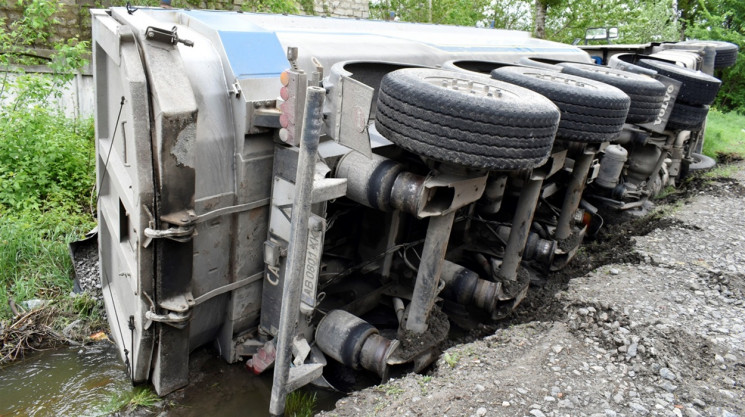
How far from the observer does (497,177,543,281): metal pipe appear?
375cm

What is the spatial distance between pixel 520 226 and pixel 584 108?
3.09ft

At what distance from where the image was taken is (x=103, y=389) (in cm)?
315

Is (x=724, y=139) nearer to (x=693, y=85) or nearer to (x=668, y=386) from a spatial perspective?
(x=693, y=85)

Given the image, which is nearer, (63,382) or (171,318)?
(171,318)

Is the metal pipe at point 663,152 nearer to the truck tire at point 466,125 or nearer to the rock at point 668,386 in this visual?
the rock at point 668,386

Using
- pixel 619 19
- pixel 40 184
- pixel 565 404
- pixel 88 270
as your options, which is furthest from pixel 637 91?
pixel 619 19

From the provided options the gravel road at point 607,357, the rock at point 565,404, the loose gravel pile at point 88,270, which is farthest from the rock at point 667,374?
the loose gravel pile at point 88,270

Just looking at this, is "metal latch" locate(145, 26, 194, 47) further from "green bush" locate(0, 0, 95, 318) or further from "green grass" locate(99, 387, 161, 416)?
"green bush" locate(0, 0, 95, 318)

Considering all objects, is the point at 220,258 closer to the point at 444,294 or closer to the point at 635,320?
the point at 444,294

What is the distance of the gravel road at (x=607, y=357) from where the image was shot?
256cm

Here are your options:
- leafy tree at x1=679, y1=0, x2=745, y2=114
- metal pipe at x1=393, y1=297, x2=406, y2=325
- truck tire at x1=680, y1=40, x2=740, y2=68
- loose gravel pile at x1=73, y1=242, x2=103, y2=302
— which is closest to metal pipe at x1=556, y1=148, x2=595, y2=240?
metal pipe at x1=393, y1=297, x2=406, y2=325

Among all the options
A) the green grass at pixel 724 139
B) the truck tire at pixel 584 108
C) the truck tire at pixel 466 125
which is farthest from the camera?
the green grass at pixel 724 139

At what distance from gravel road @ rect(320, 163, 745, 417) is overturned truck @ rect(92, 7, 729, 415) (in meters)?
0.30

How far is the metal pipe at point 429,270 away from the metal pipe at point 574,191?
6.17 feet
